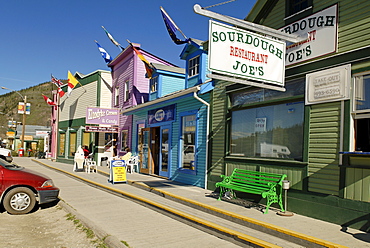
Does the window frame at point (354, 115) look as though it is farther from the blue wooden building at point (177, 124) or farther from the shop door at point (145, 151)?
the shop door at point (145, 151)

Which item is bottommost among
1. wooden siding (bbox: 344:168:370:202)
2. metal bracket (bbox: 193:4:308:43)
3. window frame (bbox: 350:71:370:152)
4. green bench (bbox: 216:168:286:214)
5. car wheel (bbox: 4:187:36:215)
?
car wheel (bbox: 4:187:36:215)

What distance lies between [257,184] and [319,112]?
234 cm

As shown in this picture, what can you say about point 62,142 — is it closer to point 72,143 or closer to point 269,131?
point 72,143

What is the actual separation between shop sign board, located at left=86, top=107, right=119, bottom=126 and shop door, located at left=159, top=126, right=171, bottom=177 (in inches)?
240

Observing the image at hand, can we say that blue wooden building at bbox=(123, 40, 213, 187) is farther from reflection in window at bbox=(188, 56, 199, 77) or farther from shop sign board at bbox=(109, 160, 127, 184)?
shop sign board at bbox=(109, 160, 127, 184)

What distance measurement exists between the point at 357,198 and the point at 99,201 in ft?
23.1

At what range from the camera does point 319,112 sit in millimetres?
7219

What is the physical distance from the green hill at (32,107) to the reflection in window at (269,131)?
88.4 m

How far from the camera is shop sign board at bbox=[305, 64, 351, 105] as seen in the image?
6672 mm

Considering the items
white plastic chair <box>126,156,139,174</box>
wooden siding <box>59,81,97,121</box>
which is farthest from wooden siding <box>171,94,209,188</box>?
wooden siding <box>59,81,97,121</box>

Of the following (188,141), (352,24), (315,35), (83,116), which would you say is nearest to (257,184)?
(315,35)

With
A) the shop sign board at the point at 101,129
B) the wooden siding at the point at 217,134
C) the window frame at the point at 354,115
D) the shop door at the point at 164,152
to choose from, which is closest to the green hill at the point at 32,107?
the shop sign board at the point at 101,129

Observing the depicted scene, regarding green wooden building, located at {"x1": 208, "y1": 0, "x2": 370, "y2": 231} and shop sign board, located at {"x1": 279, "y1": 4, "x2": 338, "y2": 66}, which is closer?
green wooden building, located at {"x1": 208, "y1": 0, "x2": 370, "y2": 231}

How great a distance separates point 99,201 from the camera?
1004cm
